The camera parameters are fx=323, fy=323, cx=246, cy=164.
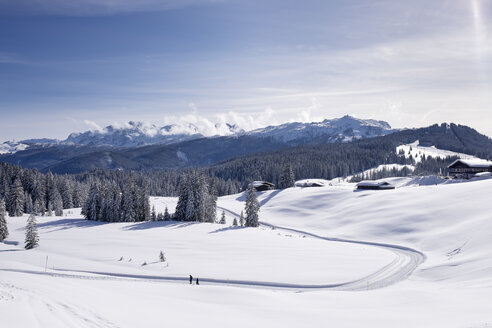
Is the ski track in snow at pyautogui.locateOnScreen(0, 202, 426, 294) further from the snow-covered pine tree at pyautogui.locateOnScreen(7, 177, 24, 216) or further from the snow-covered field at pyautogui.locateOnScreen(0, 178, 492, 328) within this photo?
the snow-covered pine tree at pyautogui.locateOnScreen(7, 177, 24, 216)

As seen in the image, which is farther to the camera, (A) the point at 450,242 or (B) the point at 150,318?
(A) the point at 450,242

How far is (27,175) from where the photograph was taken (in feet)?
373

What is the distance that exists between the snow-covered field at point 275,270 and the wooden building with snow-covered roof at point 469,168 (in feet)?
133

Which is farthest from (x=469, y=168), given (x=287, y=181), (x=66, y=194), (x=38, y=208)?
(x=66, y=194)

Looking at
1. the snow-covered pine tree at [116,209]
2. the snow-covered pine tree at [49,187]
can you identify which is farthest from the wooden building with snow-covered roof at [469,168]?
the snow-covered pine tree at [49,187]

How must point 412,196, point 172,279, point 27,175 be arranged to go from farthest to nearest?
point 27,175 < point 412,196 < point 172,279

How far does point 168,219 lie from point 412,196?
55.9 metres

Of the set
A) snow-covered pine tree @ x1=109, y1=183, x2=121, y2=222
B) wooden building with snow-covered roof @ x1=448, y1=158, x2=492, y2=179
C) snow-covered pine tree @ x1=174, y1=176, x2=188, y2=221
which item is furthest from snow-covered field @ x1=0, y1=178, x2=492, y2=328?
wooden building with snow-covered roof @ x1=448, y1=158, x2=492, y2=179

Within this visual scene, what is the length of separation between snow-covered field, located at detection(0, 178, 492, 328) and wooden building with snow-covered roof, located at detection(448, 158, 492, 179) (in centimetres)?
4049

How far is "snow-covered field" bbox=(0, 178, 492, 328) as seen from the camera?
18156mm

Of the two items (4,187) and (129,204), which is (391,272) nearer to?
(129,204)

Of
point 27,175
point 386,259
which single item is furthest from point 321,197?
point 27,175

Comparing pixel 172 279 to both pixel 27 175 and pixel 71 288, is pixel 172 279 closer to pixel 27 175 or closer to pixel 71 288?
pixel 71 288

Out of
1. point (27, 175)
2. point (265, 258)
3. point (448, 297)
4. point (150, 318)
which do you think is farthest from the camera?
point (27, 175)
